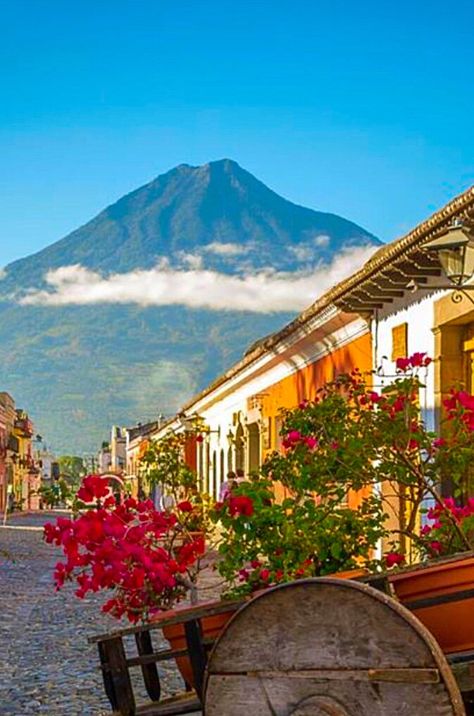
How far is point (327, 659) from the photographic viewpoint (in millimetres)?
3666

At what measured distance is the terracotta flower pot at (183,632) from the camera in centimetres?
439

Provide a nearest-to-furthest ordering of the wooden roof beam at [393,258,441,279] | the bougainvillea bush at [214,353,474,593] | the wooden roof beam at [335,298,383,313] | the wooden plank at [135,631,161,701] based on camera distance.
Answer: the wooden plank at [135,631,161,701] < the bougainvillea bush at [214,353,474,593] < the wooden roof beam at [393,258,441,279] < the wooden roof beam at [335,298,383,313]

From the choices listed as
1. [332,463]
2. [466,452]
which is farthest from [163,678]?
[466,452]

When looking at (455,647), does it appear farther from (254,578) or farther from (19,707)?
(19,707)

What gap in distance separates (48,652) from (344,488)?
2.92 meters

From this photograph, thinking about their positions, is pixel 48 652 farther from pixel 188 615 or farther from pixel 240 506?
pixel 188 615

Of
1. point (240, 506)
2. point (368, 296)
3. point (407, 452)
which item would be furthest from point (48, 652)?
point (368, 296)

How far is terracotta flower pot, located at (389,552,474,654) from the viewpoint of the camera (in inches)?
157

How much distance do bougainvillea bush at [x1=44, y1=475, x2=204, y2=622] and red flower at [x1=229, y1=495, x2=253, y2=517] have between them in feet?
1.10

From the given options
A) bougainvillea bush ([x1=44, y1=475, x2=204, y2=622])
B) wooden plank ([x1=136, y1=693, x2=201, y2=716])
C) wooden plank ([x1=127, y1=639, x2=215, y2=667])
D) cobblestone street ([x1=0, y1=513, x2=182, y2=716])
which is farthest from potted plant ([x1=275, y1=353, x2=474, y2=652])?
wooden plank ([x1=127, y1=639, x2=215, y2=667])

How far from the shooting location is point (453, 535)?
6719mm

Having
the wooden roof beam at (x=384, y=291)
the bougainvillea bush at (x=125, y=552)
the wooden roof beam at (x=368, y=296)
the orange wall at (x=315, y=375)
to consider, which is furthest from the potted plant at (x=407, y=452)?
the orange wall at (x=315, y=375)

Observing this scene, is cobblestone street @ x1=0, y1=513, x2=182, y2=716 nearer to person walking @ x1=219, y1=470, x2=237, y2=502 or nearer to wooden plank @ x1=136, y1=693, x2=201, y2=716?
person walking @ x1=219, y1=470, x2=237, y2=502

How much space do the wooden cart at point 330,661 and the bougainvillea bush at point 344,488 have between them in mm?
2030
